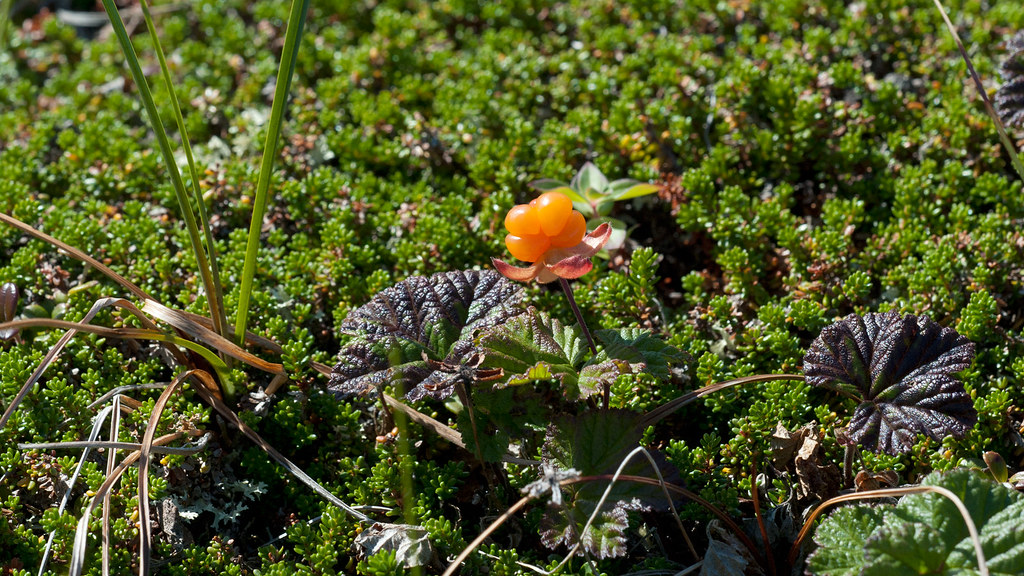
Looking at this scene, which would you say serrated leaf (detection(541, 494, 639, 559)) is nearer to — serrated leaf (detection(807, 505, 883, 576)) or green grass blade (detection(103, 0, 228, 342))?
serrated leaf (detection(807, 505, 883, 576))

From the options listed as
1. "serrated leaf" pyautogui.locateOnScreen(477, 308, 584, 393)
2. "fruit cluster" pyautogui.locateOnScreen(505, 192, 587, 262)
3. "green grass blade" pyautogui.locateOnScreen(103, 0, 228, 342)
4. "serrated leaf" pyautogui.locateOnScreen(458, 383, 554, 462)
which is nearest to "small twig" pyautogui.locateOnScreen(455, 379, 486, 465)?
"serrated leaf" pyautogui.locateOnScreen(458, 383, 554, 462)

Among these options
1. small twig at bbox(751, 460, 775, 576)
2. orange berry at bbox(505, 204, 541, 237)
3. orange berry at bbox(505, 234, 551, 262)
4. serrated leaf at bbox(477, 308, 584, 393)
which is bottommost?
small twig at bbox(751, 460, 775, 576)

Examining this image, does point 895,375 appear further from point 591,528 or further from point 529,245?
point 529,245

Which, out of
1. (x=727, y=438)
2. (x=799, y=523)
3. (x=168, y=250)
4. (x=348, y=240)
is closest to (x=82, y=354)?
(x=168, y=250)

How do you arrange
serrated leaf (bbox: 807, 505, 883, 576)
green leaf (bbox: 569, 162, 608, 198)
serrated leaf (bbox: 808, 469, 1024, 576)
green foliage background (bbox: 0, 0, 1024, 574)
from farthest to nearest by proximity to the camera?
green leaf (bbox: 569, 162, 608, 198) → green foliage background (bbox: 0, 0, 1024, 574) → serrated leaf (bbox: 807, 505, 883, 576) → serrated leaf (bbox: 808, 469, 1024, 576)

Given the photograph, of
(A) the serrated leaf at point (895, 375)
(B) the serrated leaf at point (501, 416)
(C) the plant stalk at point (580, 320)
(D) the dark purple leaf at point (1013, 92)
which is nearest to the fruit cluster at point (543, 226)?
(C) the plant stalk at point (580, 320)
